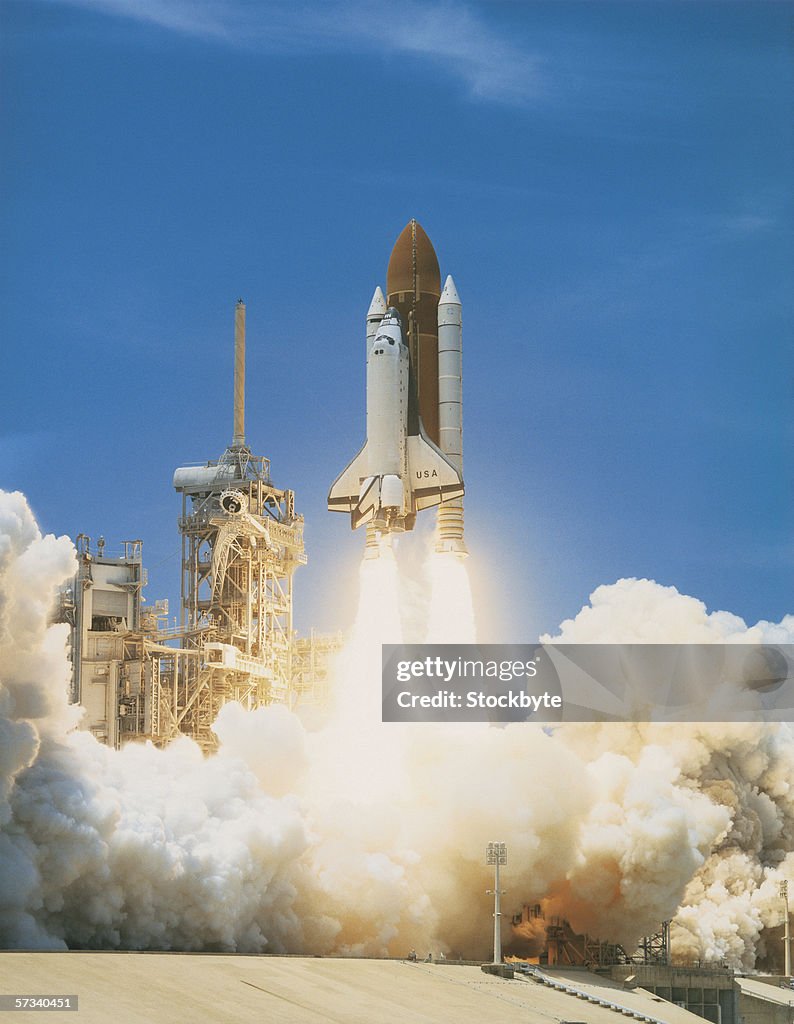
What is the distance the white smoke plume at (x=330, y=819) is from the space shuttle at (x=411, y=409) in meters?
1.68

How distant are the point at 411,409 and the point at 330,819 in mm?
12499

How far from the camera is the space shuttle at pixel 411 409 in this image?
56094mm

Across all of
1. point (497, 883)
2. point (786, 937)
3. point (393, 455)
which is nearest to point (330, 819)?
point (497, 883)

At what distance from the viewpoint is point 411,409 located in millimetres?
57406

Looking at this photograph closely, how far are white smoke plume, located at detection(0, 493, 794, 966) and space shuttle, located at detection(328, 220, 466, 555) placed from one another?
168cm

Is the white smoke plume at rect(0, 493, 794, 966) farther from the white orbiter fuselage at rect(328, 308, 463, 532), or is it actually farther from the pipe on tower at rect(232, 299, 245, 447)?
the pipe on tower at rect(232, 299, 245, 447)

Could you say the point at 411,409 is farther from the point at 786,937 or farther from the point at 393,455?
the point at 786,937

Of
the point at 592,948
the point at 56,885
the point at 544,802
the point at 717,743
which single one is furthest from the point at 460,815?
the point at 717,743

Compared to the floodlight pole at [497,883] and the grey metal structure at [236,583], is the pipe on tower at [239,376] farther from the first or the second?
the floodlight pole at [497,883]

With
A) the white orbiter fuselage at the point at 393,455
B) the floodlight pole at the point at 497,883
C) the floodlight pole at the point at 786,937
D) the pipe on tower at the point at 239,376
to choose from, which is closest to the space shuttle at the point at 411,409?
the white orbiter fuselage at the point at 393,455

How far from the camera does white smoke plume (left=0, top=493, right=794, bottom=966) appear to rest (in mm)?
44656

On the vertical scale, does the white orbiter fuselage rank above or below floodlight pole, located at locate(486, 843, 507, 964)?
above

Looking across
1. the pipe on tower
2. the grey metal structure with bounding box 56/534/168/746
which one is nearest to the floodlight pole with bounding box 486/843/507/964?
the grey metal structure with bounding box 56/534/168/746

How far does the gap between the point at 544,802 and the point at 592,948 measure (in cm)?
616
